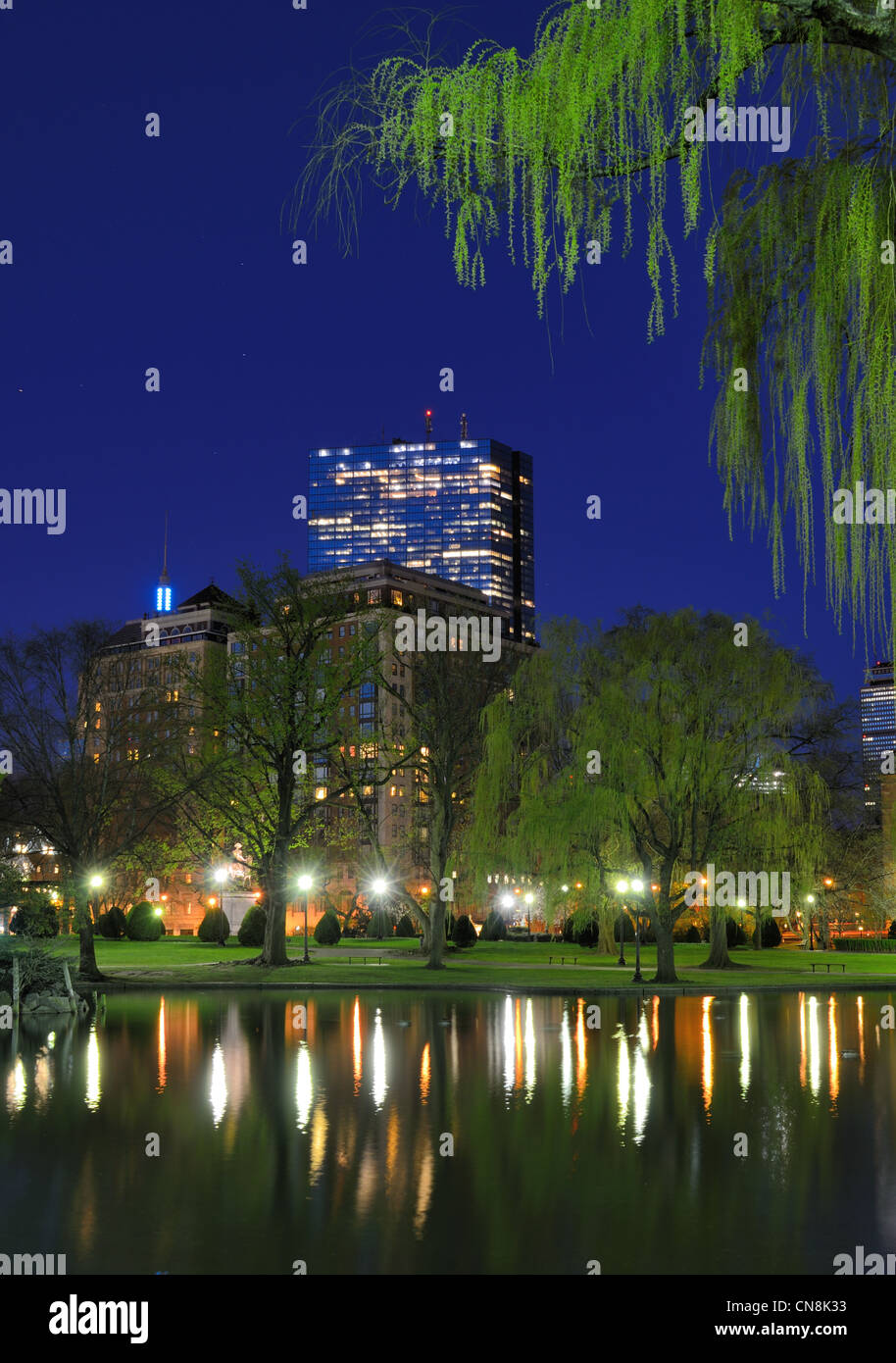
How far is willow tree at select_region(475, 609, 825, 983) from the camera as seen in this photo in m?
40.1

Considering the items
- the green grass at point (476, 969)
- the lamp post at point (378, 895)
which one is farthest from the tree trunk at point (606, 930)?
the lamp post at point (378, 895)

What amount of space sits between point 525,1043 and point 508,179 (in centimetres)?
2013

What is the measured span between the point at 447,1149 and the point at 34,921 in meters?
28.2

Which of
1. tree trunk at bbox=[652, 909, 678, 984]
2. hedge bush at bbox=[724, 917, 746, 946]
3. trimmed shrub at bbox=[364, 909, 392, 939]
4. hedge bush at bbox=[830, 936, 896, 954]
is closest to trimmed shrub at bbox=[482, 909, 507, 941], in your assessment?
trimmed shrub at bbox=[364, 909, 392, 939]

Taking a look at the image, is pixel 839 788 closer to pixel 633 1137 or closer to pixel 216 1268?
pixel 633 1137

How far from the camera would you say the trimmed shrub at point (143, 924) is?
69.9 m

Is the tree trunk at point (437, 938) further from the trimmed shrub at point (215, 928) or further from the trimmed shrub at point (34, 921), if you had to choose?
the trimmed shrub at point (215, 928)

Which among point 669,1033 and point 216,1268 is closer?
point 216,1268

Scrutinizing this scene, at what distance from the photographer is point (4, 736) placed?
4306 centimetres

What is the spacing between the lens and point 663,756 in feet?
131

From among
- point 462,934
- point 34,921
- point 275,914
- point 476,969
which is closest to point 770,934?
point 462,934

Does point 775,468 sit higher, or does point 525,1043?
point 775,468

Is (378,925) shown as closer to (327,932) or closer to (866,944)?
(327,932)

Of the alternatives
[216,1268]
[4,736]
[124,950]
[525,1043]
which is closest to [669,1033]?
[525,1043]
